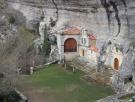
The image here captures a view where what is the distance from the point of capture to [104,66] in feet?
124

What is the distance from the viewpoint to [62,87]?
113 ft

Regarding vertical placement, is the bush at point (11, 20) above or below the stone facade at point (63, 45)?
above

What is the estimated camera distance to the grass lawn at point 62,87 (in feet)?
105

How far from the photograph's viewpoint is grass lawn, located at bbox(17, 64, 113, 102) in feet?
105

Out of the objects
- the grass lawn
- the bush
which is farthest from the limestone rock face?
the grass lawn

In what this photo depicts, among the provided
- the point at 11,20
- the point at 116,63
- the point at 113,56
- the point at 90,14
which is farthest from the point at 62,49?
the point at 11,20

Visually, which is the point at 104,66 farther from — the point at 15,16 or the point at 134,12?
the point at 15,16

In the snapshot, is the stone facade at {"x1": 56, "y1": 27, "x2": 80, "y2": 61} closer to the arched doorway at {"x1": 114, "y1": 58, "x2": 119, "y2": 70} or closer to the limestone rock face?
the limestone rock face

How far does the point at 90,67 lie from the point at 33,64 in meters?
5.40

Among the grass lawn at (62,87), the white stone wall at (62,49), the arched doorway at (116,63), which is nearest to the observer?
the grass lawn at (62,87)

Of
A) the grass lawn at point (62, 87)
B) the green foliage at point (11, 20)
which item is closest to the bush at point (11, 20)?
the green foliage at point (11, 20)

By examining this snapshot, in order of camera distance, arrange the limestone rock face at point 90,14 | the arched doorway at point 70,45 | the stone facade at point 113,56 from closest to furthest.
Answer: the limestone rock face at point 90,14 → the stone facade at point 113,56 → the arched doorway at point 70,45

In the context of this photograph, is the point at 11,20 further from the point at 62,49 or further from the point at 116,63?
the point at 116,63

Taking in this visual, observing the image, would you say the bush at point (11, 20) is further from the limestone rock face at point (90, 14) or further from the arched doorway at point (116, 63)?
the arched doorway at point (116, 63)
